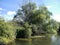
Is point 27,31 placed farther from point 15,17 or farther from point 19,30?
point 15,17

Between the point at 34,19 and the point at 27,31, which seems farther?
the point at 34,19

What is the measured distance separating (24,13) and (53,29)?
34.1 feet

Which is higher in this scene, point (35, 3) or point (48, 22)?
point (35, 3)

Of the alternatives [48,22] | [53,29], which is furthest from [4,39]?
[53,29]

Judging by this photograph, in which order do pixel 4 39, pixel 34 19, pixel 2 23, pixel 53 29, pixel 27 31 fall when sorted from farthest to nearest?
pixel 53 29 < pixel 34 19 < pixel 27 31 < pixel 2 23 < pixel 4 39

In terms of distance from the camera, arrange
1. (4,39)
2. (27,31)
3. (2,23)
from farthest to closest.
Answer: (27,31) → (2,23) → (4,39)

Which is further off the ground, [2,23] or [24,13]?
[24,13]

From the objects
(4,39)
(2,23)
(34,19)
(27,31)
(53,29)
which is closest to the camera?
(4,39)

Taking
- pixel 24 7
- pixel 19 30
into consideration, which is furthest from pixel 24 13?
pixel 19 30

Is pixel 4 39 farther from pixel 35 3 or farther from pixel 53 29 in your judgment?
pixel 53 29

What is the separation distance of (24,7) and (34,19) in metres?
4.28

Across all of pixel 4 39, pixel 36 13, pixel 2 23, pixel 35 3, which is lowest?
pixel 4 39

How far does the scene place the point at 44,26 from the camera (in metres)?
41.6

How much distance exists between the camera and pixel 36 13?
4091 cm
